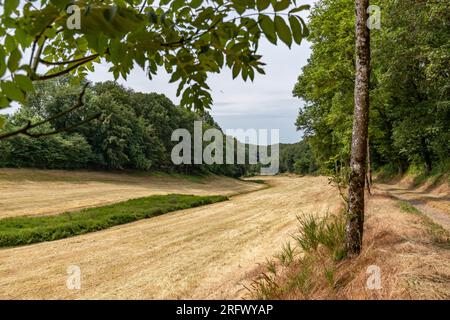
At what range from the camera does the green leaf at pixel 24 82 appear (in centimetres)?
118

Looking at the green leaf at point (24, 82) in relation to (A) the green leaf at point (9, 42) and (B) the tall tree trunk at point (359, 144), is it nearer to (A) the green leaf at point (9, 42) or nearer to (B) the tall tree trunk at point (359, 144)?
(A) the green leaf at point (9, 42)

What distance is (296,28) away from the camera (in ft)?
4.62

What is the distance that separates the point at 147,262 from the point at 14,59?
9564 mm

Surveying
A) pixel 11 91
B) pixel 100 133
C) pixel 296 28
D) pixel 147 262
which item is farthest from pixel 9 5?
pixel 100 133

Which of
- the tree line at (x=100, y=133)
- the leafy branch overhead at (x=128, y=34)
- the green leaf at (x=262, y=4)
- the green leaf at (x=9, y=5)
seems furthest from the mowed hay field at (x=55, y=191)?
the green leaf at (x=262, y=4)

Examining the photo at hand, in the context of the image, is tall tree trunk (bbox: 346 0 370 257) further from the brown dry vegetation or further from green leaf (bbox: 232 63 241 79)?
green leaf (bbox: 232 63 241 79)

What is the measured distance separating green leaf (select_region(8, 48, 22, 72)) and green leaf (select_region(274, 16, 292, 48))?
966 mm

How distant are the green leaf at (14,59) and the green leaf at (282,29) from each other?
3.17 feet

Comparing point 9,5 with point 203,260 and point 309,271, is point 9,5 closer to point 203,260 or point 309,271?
point 309,271

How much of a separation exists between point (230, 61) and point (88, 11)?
2.79 ft

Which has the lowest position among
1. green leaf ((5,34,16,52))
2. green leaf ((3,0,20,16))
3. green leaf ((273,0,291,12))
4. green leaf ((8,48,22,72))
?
green leaf ((8,48,22,72))

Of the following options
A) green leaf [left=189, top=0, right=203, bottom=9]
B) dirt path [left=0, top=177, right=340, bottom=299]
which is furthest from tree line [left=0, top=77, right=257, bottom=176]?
green leaf [left=189, top=0, right=203, bottom=9]

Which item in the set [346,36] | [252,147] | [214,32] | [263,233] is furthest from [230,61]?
[252,147]

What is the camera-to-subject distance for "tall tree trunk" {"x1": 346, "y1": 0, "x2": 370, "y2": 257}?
5989mm
